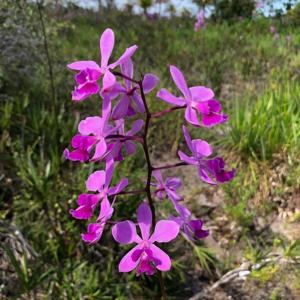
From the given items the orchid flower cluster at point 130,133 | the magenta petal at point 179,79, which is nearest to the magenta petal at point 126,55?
the orchid flower cluster at point 130,133

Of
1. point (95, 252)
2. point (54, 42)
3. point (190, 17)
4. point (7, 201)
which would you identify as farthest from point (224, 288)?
point (190, 17)

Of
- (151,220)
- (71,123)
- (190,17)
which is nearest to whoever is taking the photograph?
(151,220)

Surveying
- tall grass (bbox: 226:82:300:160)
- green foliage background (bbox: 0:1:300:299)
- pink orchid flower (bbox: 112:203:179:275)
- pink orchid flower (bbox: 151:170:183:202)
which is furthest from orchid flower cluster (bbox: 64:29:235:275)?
tall grass (bbox: 226:82:300:160)

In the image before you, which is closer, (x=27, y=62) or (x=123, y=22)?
(x=27, y=62)

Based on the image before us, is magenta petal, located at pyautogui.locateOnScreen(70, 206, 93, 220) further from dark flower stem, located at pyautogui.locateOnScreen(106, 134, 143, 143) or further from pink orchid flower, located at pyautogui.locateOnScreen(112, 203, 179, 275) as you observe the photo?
dark flower stem, located at pyautogui.locateOnScreen(106, 134, 143, 143)

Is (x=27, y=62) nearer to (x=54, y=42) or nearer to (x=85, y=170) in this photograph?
(x=54, y=42)

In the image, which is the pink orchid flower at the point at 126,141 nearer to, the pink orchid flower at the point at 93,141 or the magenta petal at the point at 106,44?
the pink orchid flower at the point at 93,141

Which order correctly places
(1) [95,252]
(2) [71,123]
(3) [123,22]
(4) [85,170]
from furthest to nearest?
(3) [123,22] < (2) [71,123] < (4) [85,170] < (1) [95,252]

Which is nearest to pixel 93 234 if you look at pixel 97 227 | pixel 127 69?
pixel 97 227
